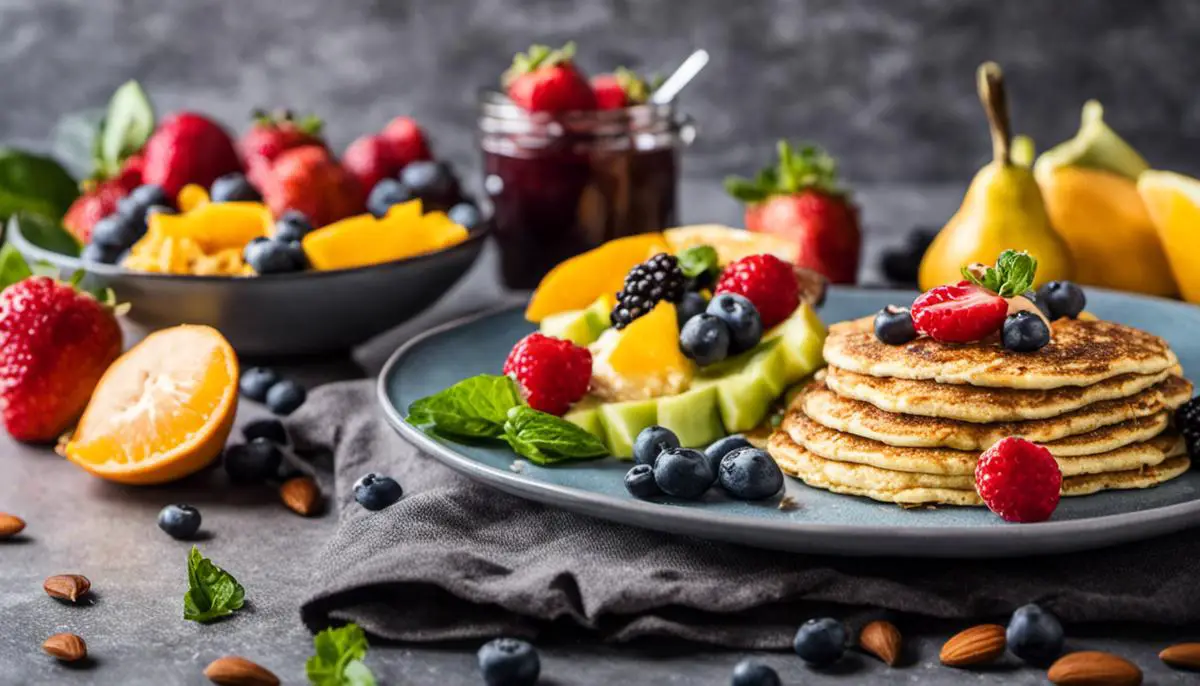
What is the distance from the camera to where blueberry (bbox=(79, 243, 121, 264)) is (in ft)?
8.95

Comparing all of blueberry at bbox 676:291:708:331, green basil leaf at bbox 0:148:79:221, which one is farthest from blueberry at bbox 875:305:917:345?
green basil leaf at bbox 0:148:79:221

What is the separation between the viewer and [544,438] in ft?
6.41

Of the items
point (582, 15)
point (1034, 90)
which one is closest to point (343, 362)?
point (582, 15)

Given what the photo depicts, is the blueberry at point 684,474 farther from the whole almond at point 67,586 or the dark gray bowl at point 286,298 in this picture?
the dark gray bowl at point 286,298

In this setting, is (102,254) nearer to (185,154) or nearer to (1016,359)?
(185,154)

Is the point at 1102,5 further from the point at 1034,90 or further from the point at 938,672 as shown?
the point at 938,672

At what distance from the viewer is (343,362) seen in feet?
9.36

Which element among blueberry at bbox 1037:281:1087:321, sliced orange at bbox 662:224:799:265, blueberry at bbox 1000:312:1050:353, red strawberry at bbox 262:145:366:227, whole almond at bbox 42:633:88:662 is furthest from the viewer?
red strawberry at bbox 262:145:366:227

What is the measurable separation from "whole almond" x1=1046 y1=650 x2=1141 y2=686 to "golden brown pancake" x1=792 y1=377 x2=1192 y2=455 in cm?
34

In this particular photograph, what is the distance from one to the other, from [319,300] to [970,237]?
4.34 ft

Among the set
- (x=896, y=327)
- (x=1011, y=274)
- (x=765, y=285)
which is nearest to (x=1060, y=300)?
(x=1011, y=274)

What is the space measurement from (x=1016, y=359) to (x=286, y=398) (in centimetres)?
128

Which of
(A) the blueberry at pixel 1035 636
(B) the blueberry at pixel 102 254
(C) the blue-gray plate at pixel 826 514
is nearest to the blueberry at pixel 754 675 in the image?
(C) the blue-gray plate at pixel 826 514

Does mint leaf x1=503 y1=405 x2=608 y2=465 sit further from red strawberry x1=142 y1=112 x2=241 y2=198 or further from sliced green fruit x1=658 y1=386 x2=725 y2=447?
red strawberry x1=142 y1=112 x2=241 y2=198
